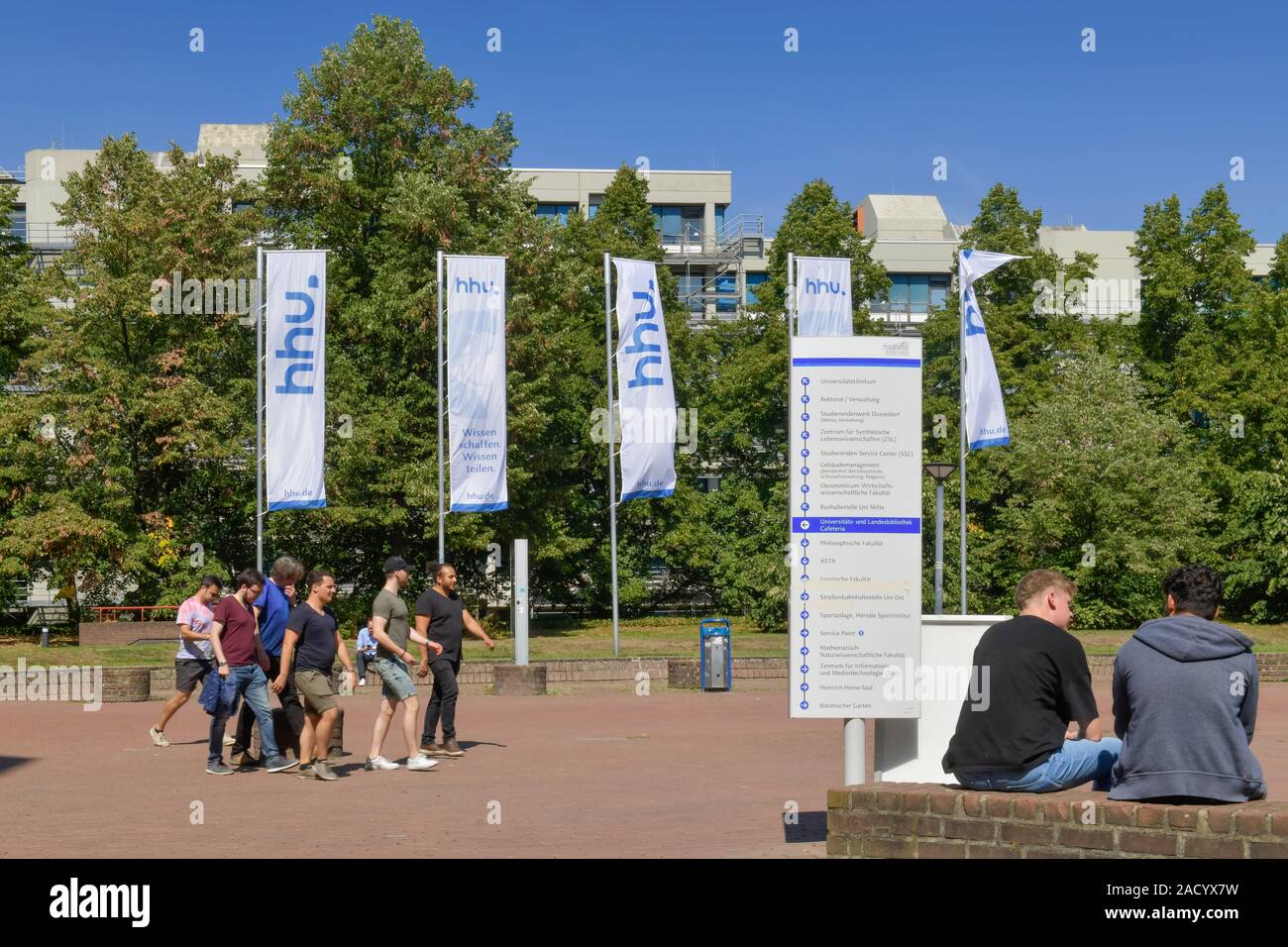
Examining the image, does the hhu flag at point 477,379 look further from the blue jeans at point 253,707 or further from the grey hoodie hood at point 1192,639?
the grey hoodie hood at point 1192,639

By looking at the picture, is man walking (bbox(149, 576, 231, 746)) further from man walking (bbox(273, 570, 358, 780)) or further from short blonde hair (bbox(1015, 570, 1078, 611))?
short blonde hair (bbox(1015, 570, 1078, 611))

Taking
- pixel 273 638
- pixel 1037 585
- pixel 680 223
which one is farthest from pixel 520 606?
pixel 680 223

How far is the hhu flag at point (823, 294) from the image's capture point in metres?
32.2

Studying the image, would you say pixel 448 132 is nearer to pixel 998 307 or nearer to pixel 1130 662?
pixel 998 307

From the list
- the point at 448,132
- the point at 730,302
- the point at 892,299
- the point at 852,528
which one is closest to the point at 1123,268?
the point at 892,299

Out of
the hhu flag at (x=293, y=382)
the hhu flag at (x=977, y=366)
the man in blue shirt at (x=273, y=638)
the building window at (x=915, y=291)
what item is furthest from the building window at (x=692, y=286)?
the man in blue shirt at (x=273, y=638)

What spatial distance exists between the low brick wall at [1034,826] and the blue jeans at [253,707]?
6.89m

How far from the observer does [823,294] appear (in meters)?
32.4

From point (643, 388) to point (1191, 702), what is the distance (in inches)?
926

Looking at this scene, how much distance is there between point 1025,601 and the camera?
749 cm

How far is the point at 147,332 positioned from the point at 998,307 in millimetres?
26028

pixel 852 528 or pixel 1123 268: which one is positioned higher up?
pixel 1123 268

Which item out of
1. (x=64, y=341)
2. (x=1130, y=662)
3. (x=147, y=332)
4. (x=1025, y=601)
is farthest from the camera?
(x=147, y=332)

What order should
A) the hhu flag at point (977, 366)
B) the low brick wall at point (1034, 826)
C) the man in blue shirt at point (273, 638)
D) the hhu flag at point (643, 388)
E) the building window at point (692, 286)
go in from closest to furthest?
the low brick wall at point (1034, 826), the man in blue shirt at point (273, 638), the hhu flag at point (643, 388), the hhu flag at point (977, 366), the building window at point (692, 286)
